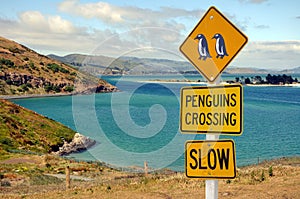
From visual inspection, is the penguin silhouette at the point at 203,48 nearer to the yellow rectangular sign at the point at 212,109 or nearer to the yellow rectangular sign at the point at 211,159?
the yellow rectangular sign at the point at 212,109

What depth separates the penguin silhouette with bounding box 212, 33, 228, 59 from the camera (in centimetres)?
390

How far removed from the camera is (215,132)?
3.92 meters

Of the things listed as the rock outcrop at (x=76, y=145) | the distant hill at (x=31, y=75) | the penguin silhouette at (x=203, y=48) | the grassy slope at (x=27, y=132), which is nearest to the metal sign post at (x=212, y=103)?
the penguin silhouette at (x=203, y=48)

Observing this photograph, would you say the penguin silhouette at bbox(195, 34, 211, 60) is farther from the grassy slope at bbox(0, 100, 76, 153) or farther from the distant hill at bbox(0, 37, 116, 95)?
the distant hill at bbox(0, 37, 116, 95)

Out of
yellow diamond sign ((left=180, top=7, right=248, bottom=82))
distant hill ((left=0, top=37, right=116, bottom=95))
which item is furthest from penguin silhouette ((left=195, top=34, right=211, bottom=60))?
distant hill ((left=0, top=37, right=116, bottom=95))

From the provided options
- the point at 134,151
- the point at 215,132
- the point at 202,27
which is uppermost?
the point at 202,27

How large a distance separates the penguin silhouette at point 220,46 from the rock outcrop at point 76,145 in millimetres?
41699

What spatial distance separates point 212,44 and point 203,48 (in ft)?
0.32

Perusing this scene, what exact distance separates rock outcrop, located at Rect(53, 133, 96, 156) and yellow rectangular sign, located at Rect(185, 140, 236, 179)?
4135 cm

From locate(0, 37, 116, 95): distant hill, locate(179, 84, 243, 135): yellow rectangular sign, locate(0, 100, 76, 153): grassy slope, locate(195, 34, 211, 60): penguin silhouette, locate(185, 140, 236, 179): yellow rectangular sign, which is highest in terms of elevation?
locate(0, 37, 116, 95): distant hill

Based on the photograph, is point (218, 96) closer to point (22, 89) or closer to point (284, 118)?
point (284, 118)

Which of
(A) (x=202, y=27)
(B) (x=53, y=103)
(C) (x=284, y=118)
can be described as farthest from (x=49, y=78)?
(A) (x=202, y=27)

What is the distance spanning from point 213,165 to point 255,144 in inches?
1735

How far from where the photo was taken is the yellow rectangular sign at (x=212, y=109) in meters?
3.80
